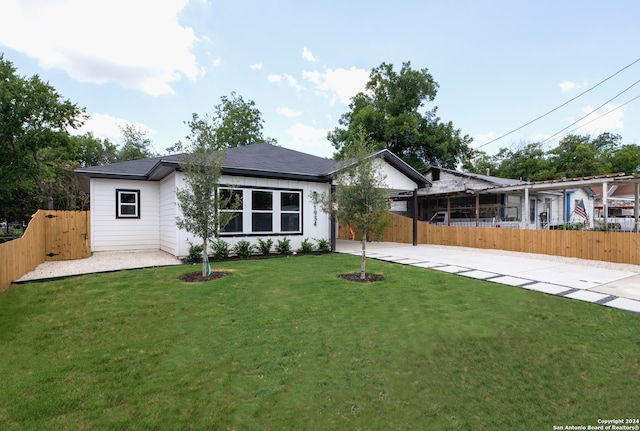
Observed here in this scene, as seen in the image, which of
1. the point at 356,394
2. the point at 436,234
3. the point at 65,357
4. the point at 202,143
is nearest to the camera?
the point at 356,394

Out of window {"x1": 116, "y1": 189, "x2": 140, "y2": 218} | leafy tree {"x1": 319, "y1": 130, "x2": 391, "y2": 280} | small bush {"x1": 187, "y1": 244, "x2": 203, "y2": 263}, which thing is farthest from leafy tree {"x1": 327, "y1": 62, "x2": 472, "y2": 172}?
leafy tree {"x1": 319, "y1": 130, "x2": 391, "y2": 280}

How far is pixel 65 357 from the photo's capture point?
3262mm

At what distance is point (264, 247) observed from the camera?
10.2 m

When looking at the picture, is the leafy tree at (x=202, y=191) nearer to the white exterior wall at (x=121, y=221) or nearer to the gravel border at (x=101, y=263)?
the gravel border at (x=101, y=263)

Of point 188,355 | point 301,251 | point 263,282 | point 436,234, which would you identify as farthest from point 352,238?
point 188,355

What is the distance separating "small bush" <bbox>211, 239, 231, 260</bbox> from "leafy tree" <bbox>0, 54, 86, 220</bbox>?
428 inches

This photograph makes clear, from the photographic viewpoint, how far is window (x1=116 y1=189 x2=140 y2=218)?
11.0 metres

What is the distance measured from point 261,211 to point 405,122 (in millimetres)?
18266

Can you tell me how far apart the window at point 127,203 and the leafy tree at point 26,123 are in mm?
6551

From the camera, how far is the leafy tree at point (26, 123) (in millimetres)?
13758

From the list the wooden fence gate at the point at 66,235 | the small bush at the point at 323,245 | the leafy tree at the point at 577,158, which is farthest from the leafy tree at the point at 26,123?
the leafy tree at the point at 577,158

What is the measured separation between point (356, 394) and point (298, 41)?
17.1 m

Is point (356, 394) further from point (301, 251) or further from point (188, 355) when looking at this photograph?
point (301, 251)

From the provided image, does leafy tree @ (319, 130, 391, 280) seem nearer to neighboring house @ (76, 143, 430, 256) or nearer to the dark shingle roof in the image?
the dark shingle roof
